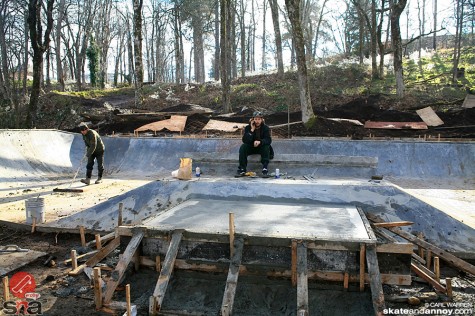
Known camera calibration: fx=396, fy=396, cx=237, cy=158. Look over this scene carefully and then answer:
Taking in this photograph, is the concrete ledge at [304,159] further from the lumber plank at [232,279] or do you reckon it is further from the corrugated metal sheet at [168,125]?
the corrugated metal sheet at [168,125]

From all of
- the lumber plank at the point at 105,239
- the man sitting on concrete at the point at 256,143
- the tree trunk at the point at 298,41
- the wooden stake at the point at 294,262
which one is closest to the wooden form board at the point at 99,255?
the lumber plank at the point at 105,239

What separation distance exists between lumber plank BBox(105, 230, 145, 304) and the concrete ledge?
483 cm

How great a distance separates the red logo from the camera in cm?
468

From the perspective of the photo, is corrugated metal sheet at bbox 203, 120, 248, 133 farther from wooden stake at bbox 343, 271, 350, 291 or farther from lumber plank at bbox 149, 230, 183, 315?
wooden stake at bbox 343, 271, 350, 291

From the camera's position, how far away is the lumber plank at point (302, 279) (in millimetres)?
3742

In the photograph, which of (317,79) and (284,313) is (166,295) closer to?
(284,313)

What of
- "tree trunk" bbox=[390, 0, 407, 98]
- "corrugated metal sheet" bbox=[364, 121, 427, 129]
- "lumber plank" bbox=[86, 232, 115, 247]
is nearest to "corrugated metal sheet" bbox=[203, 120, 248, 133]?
"corrugated metal sheet" bbox=[364, 121, 427, 129]

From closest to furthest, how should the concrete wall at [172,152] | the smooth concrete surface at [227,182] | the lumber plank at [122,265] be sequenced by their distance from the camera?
1. the lumber plank at [122,265]
2. the smooth concrete surface at [227,182]
3. the concrete wall at [172,152]

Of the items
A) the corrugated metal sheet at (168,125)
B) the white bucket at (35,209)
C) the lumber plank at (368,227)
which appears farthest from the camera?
the corrugated metal sheet at (168,125)

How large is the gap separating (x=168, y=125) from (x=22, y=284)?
35.1ft

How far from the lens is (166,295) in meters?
4.50

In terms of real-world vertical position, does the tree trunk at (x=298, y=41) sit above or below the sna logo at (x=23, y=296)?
above

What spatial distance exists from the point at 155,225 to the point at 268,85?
785 inches

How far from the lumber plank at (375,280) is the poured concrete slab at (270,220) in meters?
0.15
